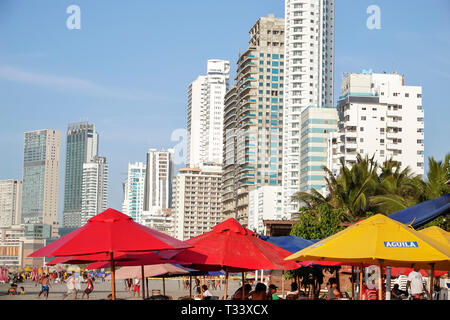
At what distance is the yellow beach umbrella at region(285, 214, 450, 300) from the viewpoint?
35.8ft

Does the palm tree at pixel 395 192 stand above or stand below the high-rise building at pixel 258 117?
below

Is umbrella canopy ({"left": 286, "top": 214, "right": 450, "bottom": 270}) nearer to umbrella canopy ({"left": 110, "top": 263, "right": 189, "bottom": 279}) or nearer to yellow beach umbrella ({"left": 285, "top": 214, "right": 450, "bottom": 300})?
yellow beach umbrella ({"left": 285, "top": 214, "right": 450, "bottom": 300})

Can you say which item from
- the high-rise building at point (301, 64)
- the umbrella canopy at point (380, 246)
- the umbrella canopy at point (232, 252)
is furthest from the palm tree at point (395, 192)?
the high-rise building at point (301, 64)

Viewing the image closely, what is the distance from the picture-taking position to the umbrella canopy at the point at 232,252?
Result: 1359 centimetres

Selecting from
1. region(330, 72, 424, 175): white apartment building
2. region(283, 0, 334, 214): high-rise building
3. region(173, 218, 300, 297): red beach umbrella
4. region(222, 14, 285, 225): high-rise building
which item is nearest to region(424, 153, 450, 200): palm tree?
region(173, 218, 300, 297): red beach umbrella

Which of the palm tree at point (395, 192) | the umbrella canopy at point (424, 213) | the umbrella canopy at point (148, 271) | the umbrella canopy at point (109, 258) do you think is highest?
the palm tree at point (395, 192)

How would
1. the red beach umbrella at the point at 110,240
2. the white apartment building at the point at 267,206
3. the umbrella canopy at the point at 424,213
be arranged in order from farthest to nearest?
the white apartment building at the point at 267,206 → the umbrella canopy at the point at 424,213 → the red beach umbrella at the point at 110,240

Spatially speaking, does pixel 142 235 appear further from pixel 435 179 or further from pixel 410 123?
pixel 410 123

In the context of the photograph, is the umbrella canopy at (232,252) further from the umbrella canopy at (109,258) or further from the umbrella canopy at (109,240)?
the umbrella canopy at (109,240)

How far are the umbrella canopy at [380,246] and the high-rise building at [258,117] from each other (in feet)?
483

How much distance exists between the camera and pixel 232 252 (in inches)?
549

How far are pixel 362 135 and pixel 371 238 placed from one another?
107175 mm

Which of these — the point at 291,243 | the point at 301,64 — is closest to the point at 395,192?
the point at 291,243

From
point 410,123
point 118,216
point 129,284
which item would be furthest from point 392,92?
point 118,216
